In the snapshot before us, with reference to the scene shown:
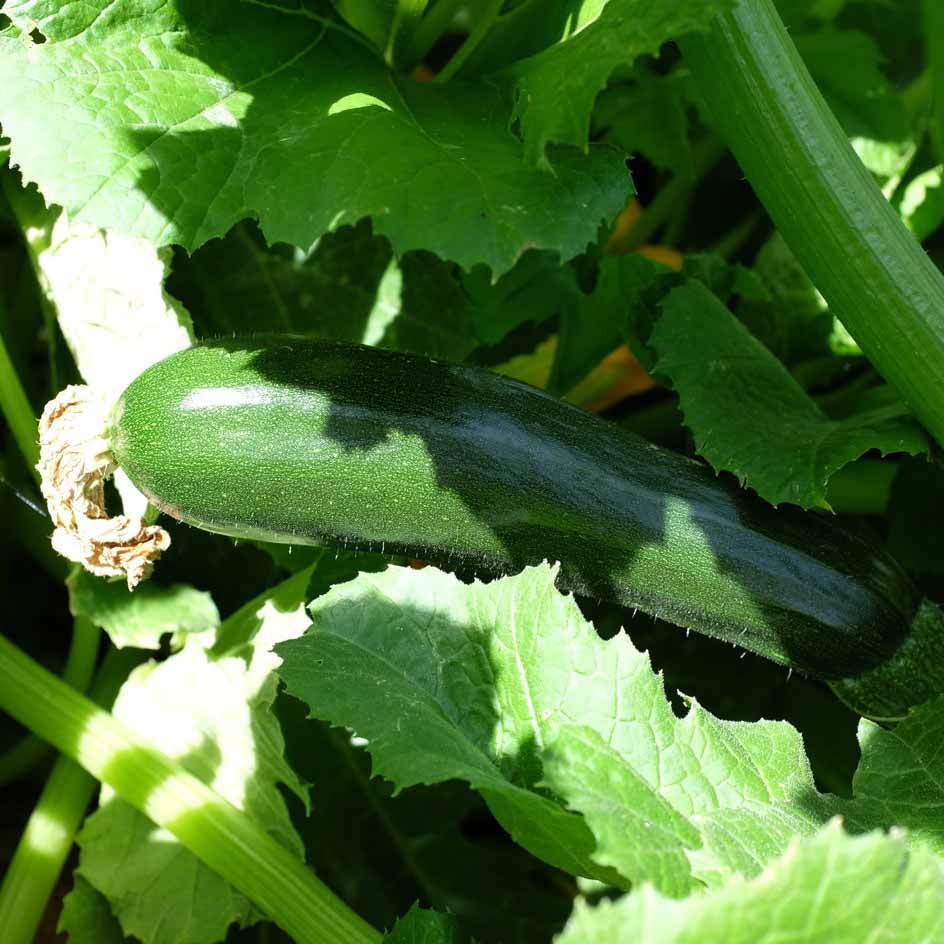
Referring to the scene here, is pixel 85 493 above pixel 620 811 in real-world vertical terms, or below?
above

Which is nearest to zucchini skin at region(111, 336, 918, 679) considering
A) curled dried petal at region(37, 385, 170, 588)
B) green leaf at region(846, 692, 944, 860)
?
curled dried petal at region(37, 385, 170, 588)

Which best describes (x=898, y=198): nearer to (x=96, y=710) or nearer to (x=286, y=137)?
(x=286, y=137)

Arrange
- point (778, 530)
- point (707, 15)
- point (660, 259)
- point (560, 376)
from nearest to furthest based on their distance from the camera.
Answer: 1. point (707, 15)
2. point (778, 530)
3. point (560, 376)
4. point (660, 259)

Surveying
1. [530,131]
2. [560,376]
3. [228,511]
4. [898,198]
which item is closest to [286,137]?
[530,131]

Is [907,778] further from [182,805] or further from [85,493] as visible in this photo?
[85,493]

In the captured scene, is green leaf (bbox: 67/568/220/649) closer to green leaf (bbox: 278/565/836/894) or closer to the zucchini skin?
the zucchini skin

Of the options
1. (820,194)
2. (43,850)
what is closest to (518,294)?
(820,194)
